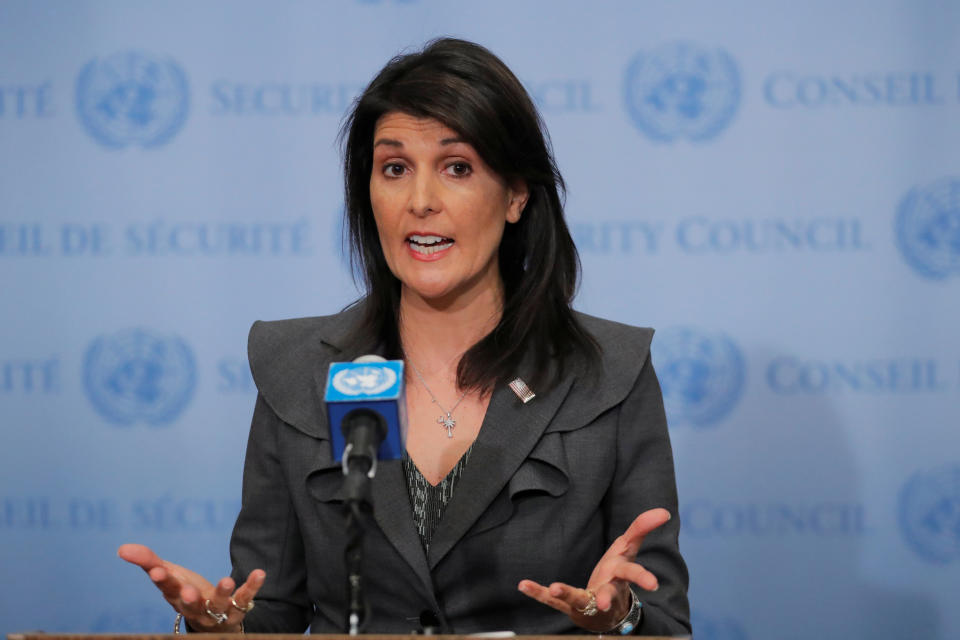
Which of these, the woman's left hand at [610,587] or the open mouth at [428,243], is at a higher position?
the open mouth at [428,243]

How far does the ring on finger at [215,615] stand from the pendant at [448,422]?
1.67ft

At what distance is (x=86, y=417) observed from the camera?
2783 mm

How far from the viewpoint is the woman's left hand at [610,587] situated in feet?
4.42

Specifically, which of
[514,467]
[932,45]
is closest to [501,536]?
[514,467]

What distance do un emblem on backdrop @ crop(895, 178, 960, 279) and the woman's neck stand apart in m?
1.16

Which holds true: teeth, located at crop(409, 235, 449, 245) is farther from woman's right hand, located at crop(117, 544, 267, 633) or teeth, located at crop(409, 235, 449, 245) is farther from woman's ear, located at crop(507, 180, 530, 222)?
woman's right hand, located at crop(117, 544, 267, 633)

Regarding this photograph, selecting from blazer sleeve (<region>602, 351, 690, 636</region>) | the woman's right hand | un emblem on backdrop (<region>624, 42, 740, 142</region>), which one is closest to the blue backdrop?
un emblem on backdrop (<region>624, 42, 740, 142</region>)

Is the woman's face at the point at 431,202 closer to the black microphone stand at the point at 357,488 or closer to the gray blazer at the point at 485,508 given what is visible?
the gray blazer at the point at 485,508

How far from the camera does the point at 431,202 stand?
5.66 feet

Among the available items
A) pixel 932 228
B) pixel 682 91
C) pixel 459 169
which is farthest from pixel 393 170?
pixel 932 228

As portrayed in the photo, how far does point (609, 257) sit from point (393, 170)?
3.11ft

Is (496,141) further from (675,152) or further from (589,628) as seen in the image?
(675,152)

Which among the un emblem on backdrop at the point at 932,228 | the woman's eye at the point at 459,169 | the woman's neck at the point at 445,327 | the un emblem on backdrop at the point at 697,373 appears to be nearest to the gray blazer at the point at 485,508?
the woman's neck at the point at 445,327

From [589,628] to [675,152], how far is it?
1439 mm
